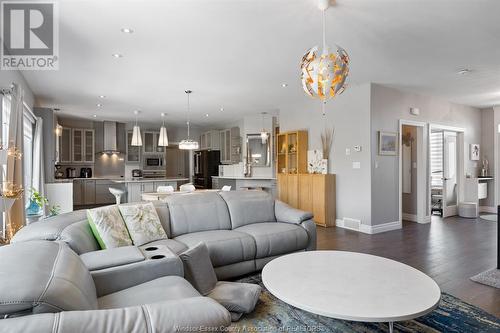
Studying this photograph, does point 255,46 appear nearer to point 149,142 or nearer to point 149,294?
point 149,294

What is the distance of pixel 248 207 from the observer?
12.6ft

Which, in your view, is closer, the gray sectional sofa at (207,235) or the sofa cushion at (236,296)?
the gray sectional sofa at (207,235)

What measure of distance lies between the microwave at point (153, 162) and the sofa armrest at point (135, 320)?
31.4 ft

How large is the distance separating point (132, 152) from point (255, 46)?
25.1 feet

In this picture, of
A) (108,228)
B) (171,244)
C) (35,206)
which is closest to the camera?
(108,228)

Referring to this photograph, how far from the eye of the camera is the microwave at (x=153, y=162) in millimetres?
10117

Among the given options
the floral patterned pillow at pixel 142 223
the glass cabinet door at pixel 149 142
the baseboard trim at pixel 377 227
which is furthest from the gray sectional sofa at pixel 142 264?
the glass cabinet door at pixel 149 142

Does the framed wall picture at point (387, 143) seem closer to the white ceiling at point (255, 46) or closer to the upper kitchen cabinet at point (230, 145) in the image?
the white ceiling at point (255, 46)

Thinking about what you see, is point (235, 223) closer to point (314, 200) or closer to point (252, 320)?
point (252, 320)

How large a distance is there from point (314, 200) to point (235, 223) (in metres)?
2.74

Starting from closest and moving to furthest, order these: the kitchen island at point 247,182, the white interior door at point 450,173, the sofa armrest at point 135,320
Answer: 1. the sofa armrest at point 135,320
2. the white interior door at point 450,173
3. the kitchen island at point 247,182

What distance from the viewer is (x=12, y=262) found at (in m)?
1.13

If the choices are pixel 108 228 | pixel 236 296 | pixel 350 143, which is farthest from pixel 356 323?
pixel 350 143

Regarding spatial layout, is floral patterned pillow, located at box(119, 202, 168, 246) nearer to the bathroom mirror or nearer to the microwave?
the bathroom mirror
